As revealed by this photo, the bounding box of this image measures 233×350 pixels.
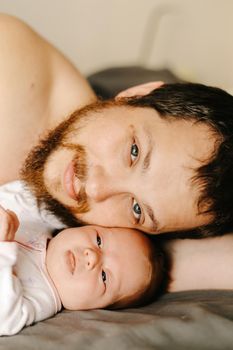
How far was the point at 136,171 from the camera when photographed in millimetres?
1186

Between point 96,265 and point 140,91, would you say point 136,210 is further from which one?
point 140,91

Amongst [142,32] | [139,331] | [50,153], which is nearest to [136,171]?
[50,153]

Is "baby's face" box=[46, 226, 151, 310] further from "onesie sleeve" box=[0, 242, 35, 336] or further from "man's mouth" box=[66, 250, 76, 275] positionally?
"onesie sleeve" box=[0, 242, 35, 336]

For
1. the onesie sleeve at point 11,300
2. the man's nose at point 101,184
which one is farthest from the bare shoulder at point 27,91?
the onesie sleeve at point 11,300

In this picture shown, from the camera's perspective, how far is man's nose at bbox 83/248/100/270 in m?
1.15

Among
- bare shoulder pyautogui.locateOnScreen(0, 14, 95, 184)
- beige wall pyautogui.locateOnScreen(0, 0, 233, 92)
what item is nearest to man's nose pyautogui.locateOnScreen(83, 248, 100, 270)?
bare shoulder pyautogui.locateOnScreen(0, 14, 95, 184)

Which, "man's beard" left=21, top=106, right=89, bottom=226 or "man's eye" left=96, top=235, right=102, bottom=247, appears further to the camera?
"man's beard" left=21, top=106, right=89, bottom=226

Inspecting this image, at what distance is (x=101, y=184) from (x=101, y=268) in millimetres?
189

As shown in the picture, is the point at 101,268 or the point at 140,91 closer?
the point at 101,268

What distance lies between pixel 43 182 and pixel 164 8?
1505 mm

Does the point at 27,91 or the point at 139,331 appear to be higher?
the point at 27,91

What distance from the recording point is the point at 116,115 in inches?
50.8

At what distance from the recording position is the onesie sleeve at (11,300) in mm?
1000

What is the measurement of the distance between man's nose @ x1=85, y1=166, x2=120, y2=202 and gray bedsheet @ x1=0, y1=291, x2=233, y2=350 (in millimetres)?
274
